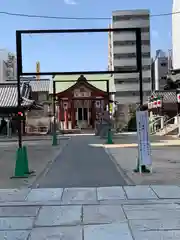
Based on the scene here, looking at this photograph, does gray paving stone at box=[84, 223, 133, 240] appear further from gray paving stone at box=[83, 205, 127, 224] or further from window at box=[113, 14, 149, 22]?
window at box=[113, 14, 149, 22]

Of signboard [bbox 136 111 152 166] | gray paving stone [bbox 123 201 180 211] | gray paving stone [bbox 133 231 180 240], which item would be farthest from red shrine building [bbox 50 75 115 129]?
gray paving stone [bbox 133 231 180 240]

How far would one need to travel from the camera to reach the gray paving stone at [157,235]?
204 inches

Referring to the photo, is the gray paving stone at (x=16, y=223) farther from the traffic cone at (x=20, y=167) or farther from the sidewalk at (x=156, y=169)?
the traffic cone at (x=20, y=167)

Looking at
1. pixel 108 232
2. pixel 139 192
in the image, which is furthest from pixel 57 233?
pixel 139 192

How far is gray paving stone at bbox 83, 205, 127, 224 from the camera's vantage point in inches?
237

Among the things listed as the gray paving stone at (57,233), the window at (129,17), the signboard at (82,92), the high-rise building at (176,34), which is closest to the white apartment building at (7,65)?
the window at (129,17)

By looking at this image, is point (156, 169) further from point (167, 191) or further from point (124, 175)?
point (167, 191)

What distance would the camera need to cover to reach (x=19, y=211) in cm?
674

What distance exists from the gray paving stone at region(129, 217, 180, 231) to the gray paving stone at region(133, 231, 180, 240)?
0.16m

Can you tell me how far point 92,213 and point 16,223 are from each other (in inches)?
48.1

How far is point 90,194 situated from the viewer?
781 cm

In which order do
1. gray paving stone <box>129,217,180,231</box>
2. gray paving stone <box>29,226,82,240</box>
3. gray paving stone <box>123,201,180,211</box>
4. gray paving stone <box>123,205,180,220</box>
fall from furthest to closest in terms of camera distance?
gray paving stone <box>123,201,180,211</box>, gray paving stone <box>123,205,180,220</box>, gray paving stone <box>129,217,180,231</box>, gray paving stone <box>29,226,82,240</box>

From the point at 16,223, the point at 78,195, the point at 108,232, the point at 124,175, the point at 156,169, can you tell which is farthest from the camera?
the point at 156,169

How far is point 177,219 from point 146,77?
86.4 metres
